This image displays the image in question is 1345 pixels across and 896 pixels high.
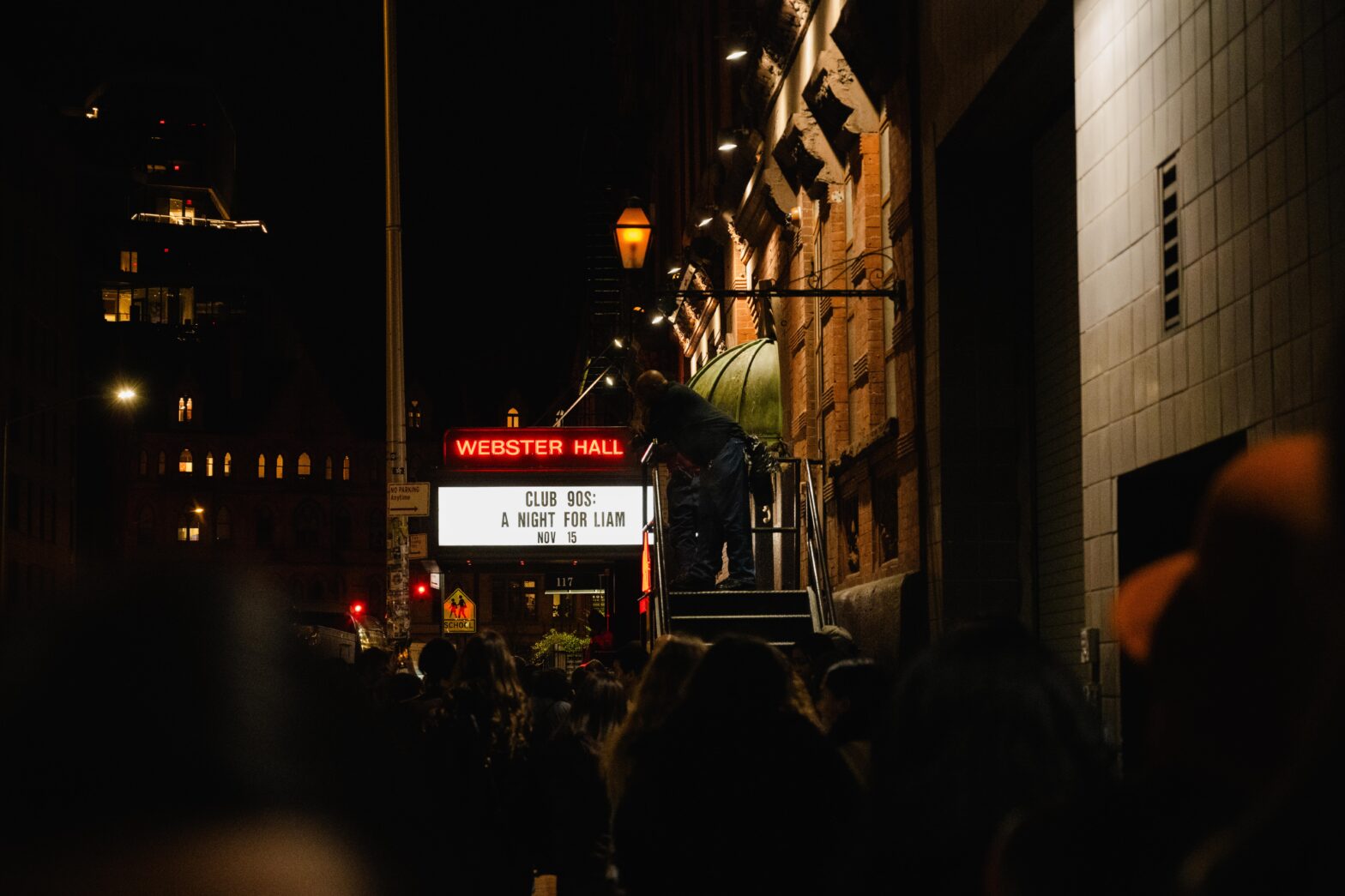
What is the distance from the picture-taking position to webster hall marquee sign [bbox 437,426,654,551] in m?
25.5

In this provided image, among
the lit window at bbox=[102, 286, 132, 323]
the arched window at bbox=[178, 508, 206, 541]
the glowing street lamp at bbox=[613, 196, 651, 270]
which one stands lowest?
the glowing street lamp at bbox=[613, 196, 651, 270]

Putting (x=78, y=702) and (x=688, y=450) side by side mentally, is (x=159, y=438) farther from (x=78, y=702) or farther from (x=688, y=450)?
(x=78, y=702)

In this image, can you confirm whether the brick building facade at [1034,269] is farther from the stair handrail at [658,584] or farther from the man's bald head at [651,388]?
the man's bald head at [651,388]

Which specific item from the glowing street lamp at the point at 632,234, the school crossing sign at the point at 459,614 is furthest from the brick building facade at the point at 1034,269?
the school crossing sign at the point at 459,614

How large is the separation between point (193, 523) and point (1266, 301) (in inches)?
4342

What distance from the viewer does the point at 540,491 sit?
1006 inches

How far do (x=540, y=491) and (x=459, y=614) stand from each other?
12.3 meters

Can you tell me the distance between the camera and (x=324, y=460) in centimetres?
11806

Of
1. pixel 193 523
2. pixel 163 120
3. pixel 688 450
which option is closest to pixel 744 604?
pixel 688 450

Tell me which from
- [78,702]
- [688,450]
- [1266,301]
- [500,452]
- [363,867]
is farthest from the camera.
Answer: [500,452]

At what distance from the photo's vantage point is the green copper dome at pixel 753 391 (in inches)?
900

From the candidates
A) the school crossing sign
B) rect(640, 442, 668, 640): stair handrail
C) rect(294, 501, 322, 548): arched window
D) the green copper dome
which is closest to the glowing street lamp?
rect(640, 442, 668, 640): stair handrail

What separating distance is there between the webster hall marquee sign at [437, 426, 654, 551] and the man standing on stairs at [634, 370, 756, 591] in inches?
321

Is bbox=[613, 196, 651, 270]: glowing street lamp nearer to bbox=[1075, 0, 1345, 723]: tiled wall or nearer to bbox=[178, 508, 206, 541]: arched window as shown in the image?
bbox=[1075, 0, 1345, 723]: tiled wall
